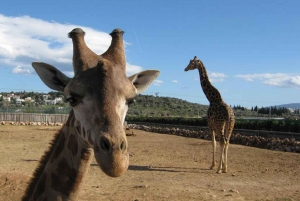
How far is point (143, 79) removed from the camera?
4.53 m

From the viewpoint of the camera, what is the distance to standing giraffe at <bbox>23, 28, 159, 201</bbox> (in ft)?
10.5

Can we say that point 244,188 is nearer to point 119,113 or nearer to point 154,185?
point 154,185

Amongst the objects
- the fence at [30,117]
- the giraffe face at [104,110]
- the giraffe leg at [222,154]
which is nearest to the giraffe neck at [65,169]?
the giraffe face at [104,110]

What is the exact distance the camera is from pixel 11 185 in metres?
9.52

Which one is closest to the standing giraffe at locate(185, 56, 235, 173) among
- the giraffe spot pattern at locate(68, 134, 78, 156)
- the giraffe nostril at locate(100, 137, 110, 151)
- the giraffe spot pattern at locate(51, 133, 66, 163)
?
the giraffe spot pattern at locate(51, 133, 66, 163)

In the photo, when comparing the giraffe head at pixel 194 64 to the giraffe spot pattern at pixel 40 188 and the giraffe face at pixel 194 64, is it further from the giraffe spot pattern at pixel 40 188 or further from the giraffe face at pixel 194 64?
the giraffe spot pattern at pixel 40 188

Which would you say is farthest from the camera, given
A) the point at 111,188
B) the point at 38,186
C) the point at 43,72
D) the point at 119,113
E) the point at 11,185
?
the point at 111,188

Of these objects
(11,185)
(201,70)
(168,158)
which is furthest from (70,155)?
(168,158)

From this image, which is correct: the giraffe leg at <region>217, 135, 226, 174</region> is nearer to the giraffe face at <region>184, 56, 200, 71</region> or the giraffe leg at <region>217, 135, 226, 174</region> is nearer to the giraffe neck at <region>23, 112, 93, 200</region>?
the giraffe face at <region>184, 56, 200, 71</region>

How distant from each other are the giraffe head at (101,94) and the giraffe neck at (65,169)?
17 centimetres

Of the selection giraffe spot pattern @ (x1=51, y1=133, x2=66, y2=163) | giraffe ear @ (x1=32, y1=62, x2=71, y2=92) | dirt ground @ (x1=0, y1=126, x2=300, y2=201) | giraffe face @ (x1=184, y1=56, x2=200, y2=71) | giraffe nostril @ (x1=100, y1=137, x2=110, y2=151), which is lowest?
dirt ground @ (x1=0, y1=126, x2=300, y2=201)

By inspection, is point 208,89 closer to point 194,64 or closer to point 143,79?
point 194,64

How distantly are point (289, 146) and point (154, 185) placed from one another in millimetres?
13910

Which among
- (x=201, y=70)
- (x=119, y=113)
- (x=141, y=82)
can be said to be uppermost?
(x=201, y=70)
